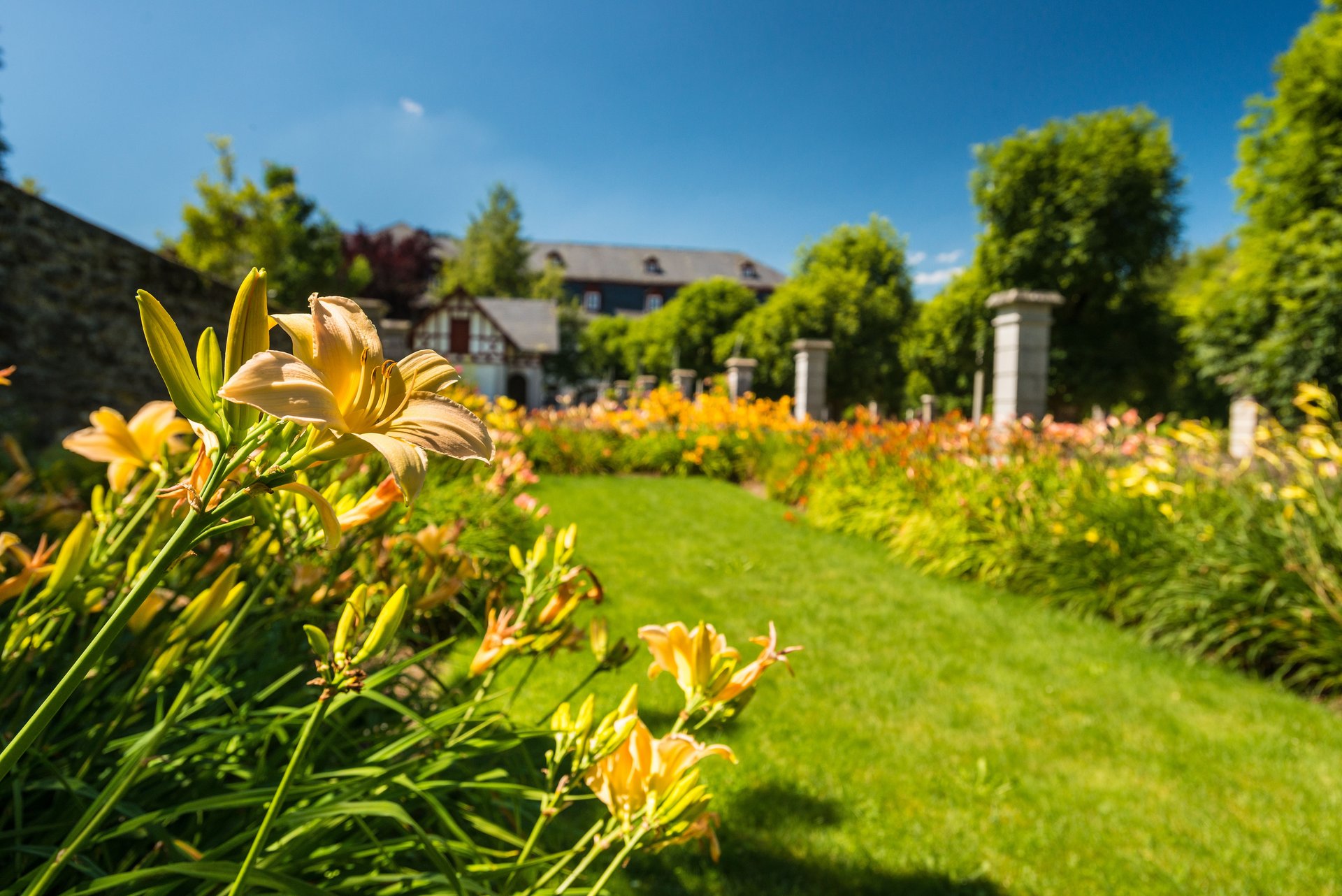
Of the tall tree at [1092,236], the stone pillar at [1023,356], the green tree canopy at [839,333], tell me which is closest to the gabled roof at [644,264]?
the green tree canopy at [839,333]

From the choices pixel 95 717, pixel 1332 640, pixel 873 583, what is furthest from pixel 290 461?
pixel 873 583

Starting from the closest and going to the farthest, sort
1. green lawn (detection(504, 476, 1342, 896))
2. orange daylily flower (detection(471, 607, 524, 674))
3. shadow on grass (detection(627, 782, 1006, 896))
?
orange daylily flower (detection(471, 607, 524, 674)), shadow on grass (detection(627, 782, 1006, 896)), green lawn (detection(504, 476, 1342, 896))

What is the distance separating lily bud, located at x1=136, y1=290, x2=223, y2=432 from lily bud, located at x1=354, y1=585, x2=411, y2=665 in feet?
0.74

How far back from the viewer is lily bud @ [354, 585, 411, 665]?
1.90ft

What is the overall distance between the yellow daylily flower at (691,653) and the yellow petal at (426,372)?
1.22 feet

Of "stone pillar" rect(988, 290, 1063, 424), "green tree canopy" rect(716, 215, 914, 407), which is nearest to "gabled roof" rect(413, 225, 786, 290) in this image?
"green tree canopy" rect(716, 215, 914, 407)

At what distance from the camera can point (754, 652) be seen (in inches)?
138

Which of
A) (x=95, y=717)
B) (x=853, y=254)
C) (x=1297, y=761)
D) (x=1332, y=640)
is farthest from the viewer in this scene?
(x=853, y=254)

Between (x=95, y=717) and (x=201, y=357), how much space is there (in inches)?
42.4

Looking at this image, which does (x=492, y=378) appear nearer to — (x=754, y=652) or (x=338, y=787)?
(x=754, y=652)

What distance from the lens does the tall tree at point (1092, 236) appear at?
15.1 m

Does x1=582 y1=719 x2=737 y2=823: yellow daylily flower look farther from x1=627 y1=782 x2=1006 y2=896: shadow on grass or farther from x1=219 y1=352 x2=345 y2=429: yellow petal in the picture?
x1=627 y1=782 x2=1006 y2=896: shadow on grass

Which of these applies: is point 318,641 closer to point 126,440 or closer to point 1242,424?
point 126,440

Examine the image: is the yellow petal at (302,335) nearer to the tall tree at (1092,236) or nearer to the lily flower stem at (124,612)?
the lily flower stem at (124,612)
